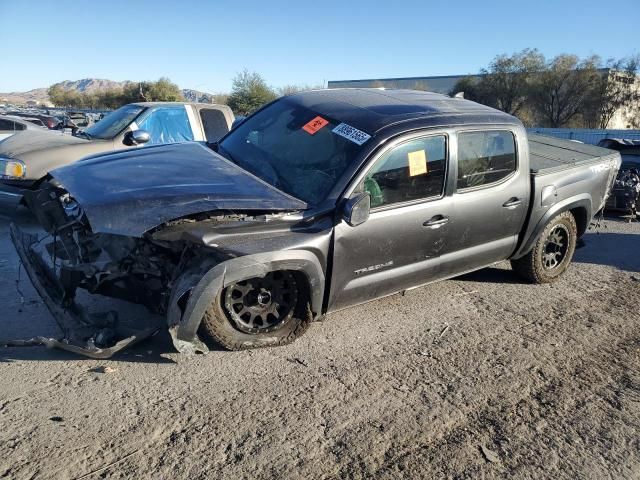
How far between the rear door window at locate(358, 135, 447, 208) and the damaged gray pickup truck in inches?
0.4

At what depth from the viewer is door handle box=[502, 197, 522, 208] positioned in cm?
456

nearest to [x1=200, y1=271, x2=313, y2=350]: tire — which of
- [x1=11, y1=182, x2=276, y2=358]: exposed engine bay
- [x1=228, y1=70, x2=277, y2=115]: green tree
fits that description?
[x1=11, y1=182, x2=276, y2=358]: exposed engine bay

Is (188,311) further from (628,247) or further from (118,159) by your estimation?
(628,247)

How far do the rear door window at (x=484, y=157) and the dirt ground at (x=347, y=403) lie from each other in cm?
122

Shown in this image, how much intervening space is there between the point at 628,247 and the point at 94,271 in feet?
22.5

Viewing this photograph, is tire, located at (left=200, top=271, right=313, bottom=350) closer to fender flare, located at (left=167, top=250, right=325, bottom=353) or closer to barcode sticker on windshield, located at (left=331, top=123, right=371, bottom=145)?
fender flare, located at (left=167, top=250, right=325, bottom=353)

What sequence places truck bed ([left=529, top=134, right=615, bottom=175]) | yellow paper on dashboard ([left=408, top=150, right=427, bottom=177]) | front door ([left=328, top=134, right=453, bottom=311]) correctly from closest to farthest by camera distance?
front door ([left=328, top=134, right=453, bottom=311]) < yellow paper on dashboard ([left=408, top=150, right=427, bottom=177]) < truck bed ([left=529, top=134, right=615, bottom=175])

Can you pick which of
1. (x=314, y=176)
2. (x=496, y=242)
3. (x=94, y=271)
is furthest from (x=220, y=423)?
(x=496, y=242)

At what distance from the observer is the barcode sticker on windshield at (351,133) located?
3795 mm

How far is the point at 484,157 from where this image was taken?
4.41 m

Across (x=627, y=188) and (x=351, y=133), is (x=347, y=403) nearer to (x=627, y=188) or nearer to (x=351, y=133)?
(x=351, y=133)

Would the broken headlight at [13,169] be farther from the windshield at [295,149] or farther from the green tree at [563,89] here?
the green tree at [563,89]

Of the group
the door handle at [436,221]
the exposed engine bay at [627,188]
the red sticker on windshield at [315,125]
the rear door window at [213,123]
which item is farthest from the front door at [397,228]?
the exposed engine bay at [627,188]

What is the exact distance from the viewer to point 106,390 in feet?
10.2
